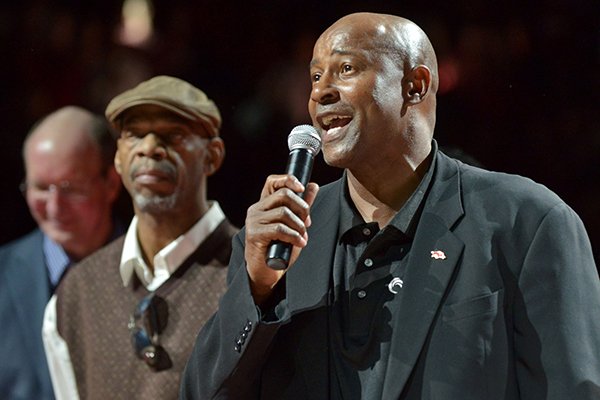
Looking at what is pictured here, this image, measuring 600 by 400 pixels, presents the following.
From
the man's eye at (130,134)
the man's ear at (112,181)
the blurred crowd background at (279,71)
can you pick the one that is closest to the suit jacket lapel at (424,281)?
the blurred crowd background at (279,71)

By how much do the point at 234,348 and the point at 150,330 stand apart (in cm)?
57

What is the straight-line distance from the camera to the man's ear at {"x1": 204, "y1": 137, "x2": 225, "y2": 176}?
7.00 ft

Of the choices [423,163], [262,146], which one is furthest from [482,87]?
[423,163]

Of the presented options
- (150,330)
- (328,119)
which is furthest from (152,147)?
(328,119)

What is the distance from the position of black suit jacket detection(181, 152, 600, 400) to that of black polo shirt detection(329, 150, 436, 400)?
0.06 feet

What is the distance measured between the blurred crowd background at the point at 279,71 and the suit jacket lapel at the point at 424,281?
64cm

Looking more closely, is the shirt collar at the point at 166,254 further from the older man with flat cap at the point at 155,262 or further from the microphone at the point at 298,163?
the microphone at the point at 298,163

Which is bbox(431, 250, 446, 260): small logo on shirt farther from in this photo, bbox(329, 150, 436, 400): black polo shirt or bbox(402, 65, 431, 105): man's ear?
bbox(402, 65, 431, 105): man's ear

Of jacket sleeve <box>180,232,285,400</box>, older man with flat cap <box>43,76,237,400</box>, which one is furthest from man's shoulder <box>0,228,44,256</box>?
jacket sleeve <box>180,232,285,400</box>

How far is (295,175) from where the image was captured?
136cm

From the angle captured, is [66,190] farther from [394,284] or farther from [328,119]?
[394,284]

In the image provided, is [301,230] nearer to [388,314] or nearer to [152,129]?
[388,314]

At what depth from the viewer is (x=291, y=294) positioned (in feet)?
4.99

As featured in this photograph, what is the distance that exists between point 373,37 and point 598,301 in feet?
1.69
